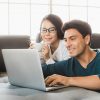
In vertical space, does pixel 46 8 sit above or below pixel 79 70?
above

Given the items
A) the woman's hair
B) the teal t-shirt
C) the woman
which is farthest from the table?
the woman's hair

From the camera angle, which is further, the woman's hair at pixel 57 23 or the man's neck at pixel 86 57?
the woman's hair at pixel 57 23

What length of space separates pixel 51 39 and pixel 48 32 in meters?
0.06

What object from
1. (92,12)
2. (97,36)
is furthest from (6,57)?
(92,12)

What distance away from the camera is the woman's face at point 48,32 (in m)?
2.11

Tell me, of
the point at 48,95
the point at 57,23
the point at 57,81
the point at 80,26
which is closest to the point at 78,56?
the point at 80,26

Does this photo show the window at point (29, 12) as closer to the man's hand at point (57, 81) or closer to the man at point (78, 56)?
the man at point (78, 56)

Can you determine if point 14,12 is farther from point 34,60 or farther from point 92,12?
point 34,60

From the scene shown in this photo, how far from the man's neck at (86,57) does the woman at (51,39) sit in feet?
1.63

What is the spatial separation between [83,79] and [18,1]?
3.28 metres

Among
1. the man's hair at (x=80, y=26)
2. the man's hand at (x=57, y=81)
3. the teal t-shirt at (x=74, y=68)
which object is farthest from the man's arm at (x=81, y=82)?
the man's hair at (x=80, y=26)

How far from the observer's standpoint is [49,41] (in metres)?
2.15

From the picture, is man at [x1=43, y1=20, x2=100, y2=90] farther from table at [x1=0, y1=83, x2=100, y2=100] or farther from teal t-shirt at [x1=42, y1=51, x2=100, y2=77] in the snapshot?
table at [x1=0, y1=83, x2=100, y2=100]

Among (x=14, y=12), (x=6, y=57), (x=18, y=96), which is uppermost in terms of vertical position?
(x=14, y=12)
